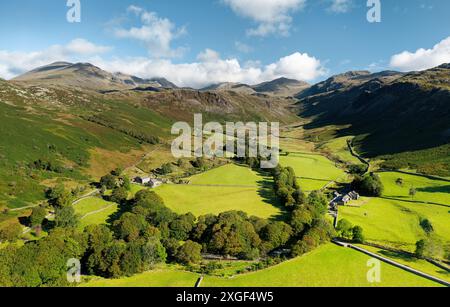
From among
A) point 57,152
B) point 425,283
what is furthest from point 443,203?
point 57,152

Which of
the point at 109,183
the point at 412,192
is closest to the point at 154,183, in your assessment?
the point at 109,183

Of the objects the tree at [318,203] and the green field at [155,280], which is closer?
the green field at [155,280]

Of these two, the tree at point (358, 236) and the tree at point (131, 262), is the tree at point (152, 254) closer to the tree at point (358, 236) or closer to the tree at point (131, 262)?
the tree at point (131, 262)

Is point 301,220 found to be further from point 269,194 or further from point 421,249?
point 269,194

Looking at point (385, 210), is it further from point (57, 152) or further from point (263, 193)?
point (57, 152)

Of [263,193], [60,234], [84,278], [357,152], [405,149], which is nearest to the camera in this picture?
[84,278]

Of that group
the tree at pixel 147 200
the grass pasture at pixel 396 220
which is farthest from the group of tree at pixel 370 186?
the tree at pixel 147 200
